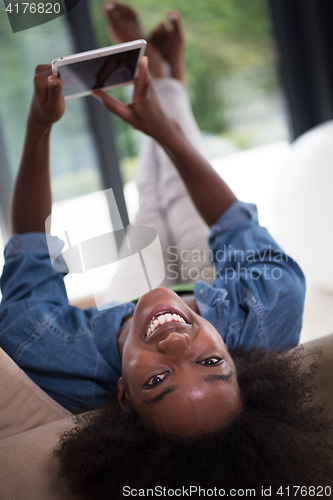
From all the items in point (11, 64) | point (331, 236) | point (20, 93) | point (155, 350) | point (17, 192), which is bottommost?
point (331, 236)

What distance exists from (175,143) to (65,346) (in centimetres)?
51

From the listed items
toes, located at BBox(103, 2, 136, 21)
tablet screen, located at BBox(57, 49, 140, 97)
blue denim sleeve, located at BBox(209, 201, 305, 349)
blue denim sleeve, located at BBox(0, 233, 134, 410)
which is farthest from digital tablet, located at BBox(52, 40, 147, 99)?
toes, located at BBox(103, 2, 136, 21)

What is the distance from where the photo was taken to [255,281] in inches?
40.4

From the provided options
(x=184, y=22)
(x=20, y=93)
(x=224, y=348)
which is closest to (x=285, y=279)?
(x=224, y=348)

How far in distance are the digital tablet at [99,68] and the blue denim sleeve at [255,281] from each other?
0.47 m

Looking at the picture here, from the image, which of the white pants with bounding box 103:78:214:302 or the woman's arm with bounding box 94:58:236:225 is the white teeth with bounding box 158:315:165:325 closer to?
the woman's arm with bounding box 94:58:236:225

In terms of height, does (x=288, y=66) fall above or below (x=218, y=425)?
above

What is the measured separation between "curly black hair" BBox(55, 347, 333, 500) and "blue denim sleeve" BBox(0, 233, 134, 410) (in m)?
0.15

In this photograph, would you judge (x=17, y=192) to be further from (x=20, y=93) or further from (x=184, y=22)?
(x=184, y=22)

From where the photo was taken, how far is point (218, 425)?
69 centimetres

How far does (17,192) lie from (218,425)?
0.61 m

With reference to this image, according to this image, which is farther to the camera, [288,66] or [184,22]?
[288,66]

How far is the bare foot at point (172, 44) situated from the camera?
1689 millimetres

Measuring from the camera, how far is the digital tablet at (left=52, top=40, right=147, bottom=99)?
696 millimetres
